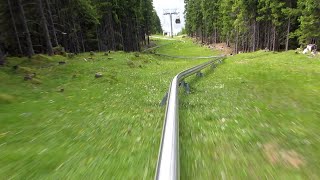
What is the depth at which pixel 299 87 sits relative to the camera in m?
13.4

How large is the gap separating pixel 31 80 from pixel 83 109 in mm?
6900

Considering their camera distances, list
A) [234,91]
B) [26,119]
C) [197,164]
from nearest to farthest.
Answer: [197,164] < [26,119] < [234,91]

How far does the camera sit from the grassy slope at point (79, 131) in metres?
5.29

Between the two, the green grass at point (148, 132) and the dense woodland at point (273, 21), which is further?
the dense woodland at point (273, 21)

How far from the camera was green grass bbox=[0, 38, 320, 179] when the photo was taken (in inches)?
202

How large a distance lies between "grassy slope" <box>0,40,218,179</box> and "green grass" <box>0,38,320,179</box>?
0.07 ft

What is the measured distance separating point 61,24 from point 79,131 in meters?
43.0

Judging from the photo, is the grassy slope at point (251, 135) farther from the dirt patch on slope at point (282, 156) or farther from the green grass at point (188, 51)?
the green grass at point (188, 51)

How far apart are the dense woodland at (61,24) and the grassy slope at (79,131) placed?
1618 cm

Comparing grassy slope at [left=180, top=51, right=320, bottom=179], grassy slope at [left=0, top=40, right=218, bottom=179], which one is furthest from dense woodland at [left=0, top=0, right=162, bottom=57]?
grassy slope at [left=180, top=51, right=320, bottom=179]

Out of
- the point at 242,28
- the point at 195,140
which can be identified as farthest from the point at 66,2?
the point at 195,140

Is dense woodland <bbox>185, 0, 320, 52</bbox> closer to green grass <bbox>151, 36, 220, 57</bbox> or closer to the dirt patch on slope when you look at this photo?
green grass <bbox>151, 36, 220, 57</bbox>

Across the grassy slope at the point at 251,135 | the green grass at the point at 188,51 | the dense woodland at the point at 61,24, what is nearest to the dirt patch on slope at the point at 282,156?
the grassy slope at the point at 251,135

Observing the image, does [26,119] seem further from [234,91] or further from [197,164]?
[234,91]
